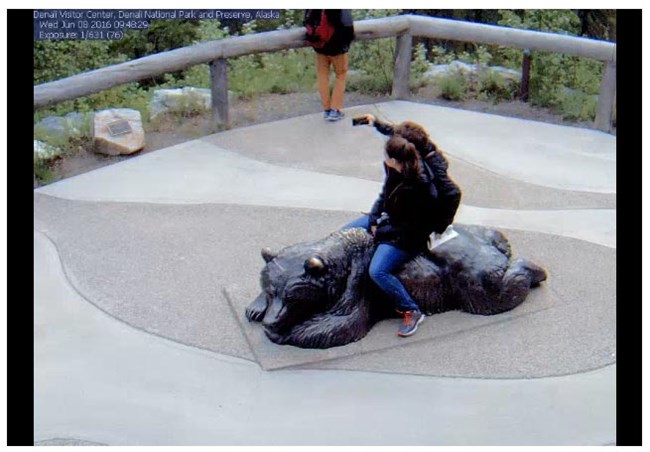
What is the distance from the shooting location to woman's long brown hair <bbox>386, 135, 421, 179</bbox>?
614 cm

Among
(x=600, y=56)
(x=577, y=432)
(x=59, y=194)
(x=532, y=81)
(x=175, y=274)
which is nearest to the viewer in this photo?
(x=577, y=432)

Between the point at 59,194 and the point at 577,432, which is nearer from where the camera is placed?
the point at 577,432

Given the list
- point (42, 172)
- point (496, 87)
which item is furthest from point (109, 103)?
point (496, 87)

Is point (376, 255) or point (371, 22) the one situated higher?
point (371, 22)

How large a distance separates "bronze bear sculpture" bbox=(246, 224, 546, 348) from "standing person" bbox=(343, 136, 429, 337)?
0.12 m

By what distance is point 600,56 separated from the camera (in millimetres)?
10391

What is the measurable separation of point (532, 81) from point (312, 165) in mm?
3462

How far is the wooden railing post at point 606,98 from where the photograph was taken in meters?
10.4

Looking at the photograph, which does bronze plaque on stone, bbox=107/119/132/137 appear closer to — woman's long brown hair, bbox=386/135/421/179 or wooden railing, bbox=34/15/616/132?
wooden railing, bbox=34/15/616/132

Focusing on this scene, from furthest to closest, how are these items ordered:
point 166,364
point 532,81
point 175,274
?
point 532,81
point 175,274
point 166,364

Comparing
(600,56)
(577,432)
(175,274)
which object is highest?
(600,56)

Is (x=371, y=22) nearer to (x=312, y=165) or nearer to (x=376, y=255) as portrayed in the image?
(x=312, y=165)

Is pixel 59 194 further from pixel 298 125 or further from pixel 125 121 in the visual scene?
pixel 298 125
